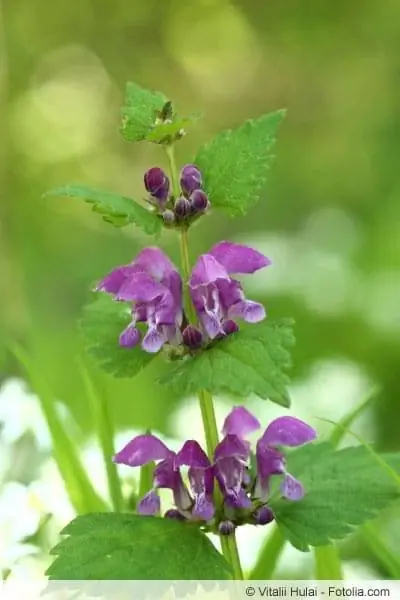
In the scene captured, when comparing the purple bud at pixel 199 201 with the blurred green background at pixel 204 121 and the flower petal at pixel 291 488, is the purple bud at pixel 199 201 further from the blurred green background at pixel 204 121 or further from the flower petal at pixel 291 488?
the blurred green background at pixel 204 121

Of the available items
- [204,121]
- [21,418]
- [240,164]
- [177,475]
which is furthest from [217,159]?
[204,121]

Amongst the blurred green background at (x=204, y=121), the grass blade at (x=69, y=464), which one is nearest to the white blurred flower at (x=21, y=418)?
the grass blade at (x=69, y=464)

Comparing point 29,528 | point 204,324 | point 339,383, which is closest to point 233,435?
point 204,324

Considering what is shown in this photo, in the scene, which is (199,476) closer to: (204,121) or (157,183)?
(157,183)

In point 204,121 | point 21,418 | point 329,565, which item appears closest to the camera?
point 329,565

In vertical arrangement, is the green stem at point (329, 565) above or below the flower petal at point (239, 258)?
below

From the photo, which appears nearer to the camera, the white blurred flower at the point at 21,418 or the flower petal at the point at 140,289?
the flower petal at the point at 140,289
